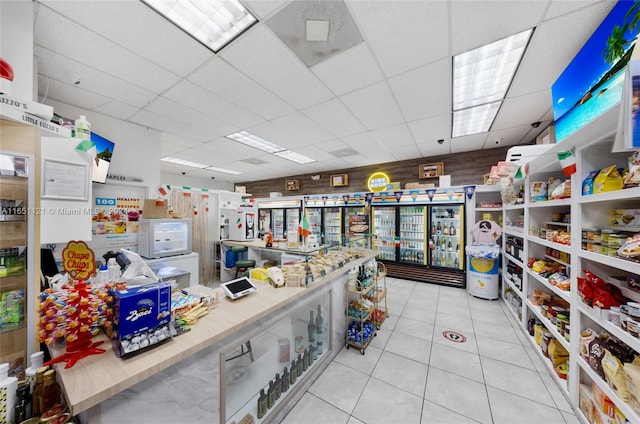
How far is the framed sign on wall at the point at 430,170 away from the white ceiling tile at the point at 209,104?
4.30m

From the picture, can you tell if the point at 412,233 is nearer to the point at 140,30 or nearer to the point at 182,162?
the point at 140,30

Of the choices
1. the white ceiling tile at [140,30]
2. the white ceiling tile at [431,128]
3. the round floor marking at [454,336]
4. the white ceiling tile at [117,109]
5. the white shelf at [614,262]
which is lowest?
the round floor marking at [454,336]

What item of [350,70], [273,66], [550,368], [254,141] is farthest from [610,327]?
[254,141]

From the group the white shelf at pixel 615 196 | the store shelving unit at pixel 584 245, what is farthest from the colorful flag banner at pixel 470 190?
the white shelf at pixel 615 196

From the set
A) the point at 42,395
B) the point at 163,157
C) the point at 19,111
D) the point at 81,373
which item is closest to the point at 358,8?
the point at 19,111

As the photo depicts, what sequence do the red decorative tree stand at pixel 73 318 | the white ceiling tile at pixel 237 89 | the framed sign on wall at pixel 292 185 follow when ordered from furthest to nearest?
the framed sign on wall at pixel 292 185
the white ceiling tile at pixel 237 89
the red decorative tree stand at pixel 73 318

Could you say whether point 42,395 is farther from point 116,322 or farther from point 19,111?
point 19,111

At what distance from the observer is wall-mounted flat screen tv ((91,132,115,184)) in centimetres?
294

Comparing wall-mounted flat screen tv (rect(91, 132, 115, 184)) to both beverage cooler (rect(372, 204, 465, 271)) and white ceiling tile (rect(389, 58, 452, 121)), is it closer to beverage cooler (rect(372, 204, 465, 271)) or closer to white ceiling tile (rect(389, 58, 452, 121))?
white ceiling tile (rect(389, 58, 452, 121))

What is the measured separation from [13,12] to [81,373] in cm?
236

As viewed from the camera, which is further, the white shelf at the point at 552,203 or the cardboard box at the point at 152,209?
the cardboard box at the point at 152,209

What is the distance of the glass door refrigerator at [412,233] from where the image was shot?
220 inches

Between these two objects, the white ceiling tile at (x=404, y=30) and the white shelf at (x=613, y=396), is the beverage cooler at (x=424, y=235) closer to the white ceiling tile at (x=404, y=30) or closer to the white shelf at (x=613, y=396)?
the white shelf at (x=613, y=396)

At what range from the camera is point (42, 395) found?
0.97 meters
